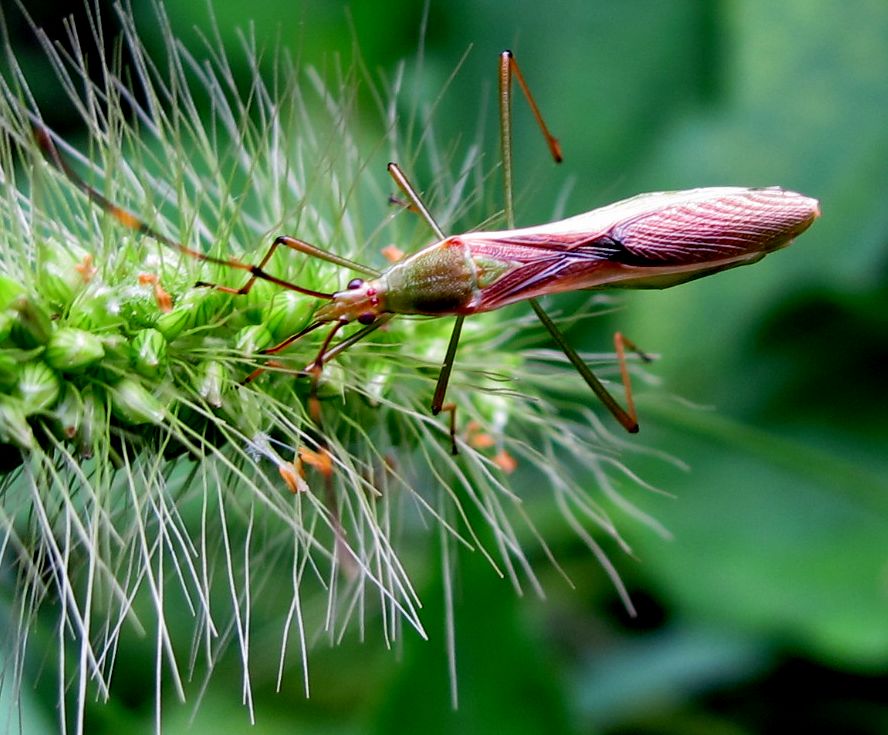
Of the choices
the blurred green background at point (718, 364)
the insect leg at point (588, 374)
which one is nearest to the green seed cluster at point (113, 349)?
the insect leg at point (588, 374)

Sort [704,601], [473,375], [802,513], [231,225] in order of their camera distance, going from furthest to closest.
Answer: [802,513] < [704,601] < [473,375] < [231,225]

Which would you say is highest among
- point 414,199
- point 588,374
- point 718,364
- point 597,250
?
point 414,199

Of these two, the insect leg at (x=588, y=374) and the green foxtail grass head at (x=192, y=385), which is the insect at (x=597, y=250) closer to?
the insect leg at (x=588, y=374)

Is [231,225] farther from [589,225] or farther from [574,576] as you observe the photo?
[574,576]

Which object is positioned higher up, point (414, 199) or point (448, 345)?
point (414, 199)

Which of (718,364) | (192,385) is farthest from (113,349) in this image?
(718,364)

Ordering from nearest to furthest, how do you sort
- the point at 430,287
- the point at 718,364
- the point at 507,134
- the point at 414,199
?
the point at 430,287 → the point at 414,199 → the point at 507,134 → the point at 718,364

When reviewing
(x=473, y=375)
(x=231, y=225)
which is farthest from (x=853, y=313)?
(x=231, y=225)

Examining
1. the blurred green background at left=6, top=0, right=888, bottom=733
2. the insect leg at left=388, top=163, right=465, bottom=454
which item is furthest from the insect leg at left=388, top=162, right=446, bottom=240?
the blurred green background at left=6, top=0, right=888, bottom=733

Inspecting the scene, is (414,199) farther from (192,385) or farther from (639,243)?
(192,385)
